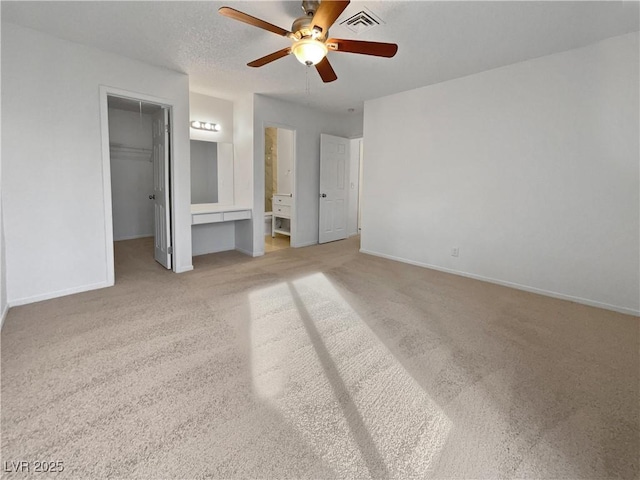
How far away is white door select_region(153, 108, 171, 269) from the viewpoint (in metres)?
4.02

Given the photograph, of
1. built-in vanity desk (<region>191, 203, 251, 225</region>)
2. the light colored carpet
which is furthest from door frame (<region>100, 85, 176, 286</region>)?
the light colored carpet

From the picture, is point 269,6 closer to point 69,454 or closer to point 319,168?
point 69,454

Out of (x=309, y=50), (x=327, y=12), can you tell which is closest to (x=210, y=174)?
(x=309, y=50)

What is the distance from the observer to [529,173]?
354 cm

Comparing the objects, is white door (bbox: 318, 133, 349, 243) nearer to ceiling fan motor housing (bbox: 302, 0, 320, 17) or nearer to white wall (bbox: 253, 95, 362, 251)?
white wall (bbox: 253, 95, 362, 251)

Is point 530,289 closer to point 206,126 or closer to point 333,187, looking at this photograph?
point 333,187

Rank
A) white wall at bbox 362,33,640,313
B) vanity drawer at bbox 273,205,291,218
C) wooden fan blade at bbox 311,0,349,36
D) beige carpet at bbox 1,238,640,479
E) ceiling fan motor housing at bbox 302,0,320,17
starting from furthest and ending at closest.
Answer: vanity drawer at bbox 273,205,291,218
white wall at bbox 362,33,640,313
ceiling fan motor housing at bbox 302,0,320,17
wooden fan blade at bbox 311,0,349,36
beige carpet at bbox 1,238,640,479

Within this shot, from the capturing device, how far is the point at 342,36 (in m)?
2.92

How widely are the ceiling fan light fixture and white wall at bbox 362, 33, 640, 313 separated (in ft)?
8.23

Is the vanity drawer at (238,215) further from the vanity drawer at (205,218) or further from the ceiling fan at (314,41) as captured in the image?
the ceiling fan at (314,41)

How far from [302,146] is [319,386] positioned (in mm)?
4506

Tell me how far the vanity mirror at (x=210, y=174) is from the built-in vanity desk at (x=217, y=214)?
0.37m

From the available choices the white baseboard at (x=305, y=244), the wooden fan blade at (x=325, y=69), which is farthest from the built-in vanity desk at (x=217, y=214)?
the wooden fan blade at (x=325, y=69)

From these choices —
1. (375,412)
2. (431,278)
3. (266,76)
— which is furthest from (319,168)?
(375,412)
